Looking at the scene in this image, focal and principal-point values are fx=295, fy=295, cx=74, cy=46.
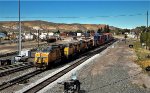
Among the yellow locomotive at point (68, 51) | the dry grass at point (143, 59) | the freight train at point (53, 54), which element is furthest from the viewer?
the yellow locomotive at point (68, 51)

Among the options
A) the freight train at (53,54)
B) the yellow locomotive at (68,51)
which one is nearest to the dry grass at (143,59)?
the yellow locomotive at (68,51)

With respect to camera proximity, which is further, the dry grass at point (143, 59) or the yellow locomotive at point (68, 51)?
the yellow locomotive at point (68, 51)

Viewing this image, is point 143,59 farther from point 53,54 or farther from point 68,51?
point 53,54

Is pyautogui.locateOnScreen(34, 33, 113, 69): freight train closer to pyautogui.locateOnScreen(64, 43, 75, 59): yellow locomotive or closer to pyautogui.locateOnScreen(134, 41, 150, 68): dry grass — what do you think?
Answer: pyautogui.locateOnScreen(64, 43, 75, 59): yellow locomotive

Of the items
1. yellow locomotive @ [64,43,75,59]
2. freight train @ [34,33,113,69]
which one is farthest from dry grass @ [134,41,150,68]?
freight train @ [34,33,113,69]

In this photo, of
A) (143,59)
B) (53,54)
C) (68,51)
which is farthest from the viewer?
(143,59)

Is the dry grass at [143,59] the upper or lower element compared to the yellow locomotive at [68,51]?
lower

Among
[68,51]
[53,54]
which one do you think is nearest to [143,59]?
[68,51]

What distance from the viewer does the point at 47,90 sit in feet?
70.9

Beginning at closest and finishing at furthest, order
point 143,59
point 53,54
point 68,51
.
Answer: point 53,54 → point 68,51 → point 143,59

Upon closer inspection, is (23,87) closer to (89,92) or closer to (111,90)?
(89,92)

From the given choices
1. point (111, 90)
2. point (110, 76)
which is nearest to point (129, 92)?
point (111, 90)

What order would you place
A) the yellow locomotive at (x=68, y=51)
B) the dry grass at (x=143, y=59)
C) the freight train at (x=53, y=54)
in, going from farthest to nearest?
the yellow locomotive at (x=68, y=51)
the dry grass at (x=143, y=59)
the freight train at (x=53, y=54)

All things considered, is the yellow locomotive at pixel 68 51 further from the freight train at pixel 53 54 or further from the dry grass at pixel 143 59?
the dry grass at pixel 143 59
